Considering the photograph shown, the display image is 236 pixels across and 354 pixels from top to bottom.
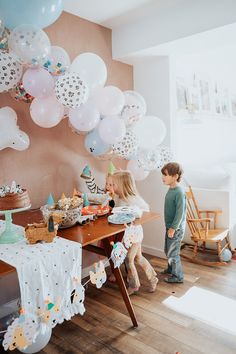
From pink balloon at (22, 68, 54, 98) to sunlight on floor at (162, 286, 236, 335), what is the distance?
6.00 feet

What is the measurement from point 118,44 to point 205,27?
936 mm

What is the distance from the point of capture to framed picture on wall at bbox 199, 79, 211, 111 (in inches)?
166

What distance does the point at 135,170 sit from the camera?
2.76 metres

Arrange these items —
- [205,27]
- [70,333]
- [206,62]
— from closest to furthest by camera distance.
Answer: [70,333], [205,27], [206,62]

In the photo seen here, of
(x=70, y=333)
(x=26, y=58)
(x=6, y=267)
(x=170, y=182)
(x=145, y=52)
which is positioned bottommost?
(x=70, y=333)

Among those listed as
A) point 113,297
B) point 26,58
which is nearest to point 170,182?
point 113,297

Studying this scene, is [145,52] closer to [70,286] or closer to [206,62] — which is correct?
[206,62]

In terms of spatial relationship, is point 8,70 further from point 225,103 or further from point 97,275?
point 225,103

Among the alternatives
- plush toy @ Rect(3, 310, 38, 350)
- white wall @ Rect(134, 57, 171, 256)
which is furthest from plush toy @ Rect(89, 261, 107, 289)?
white wall @ Rect(134, 57, 171, 256)

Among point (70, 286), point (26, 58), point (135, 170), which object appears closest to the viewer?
point (70, 286)

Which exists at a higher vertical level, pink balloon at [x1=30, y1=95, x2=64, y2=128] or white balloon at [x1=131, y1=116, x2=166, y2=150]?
pink balloon at [x1=30, y1=95, x2=64, y2=128]

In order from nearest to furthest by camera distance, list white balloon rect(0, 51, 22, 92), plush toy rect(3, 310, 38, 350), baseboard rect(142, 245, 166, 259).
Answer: plush toy rect(3, 310, 38, 350) → white balloon rect(0, 51, 22, 92) → baseboard rect(142, 245, 166, 259)

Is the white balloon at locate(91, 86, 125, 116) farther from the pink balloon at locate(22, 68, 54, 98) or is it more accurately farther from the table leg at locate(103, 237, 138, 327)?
the table leg at locate(103, 237, 138, 327)

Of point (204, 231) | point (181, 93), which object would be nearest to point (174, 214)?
point (204, 231)
